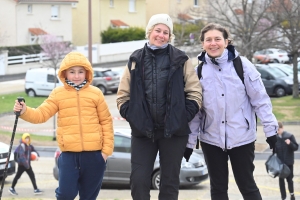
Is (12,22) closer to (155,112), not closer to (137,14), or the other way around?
(137,14)

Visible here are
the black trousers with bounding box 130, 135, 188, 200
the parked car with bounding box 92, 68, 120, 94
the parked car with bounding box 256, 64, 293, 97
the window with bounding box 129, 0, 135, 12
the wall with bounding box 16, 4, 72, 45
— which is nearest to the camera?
the black trousers with bounding box 130, 135, 188, 200

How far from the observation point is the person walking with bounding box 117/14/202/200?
17.9ft

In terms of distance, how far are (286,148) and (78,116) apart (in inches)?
354

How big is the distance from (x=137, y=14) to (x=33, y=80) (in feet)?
85.3

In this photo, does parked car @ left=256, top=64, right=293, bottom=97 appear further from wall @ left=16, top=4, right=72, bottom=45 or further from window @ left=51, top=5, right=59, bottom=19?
window @ left=51, top=5, right=59, bottom=19

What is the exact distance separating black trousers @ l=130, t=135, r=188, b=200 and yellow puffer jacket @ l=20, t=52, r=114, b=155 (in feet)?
1.43

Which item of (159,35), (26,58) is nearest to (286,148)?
(159,35)

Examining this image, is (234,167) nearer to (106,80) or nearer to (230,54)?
(230,54)

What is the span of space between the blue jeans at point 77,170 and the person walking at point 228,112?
0.88 m

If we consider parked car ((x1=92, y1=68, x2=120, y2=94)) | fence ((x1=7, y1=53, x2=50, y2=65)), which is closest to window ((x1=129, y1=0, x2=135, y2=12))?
fence ((x1=7, y1=53, x2=50, y2=65))

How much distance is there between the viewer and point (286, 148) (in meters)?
14.1

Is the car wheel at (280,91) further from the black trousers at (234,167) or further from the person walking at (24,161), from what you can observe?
the black trousers at (234,167)

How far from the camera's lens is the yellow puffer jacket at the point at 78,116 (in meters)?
5.87

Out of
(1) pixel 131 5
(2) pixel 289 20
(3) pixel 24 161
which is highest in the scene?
(1) pixel 131 5
